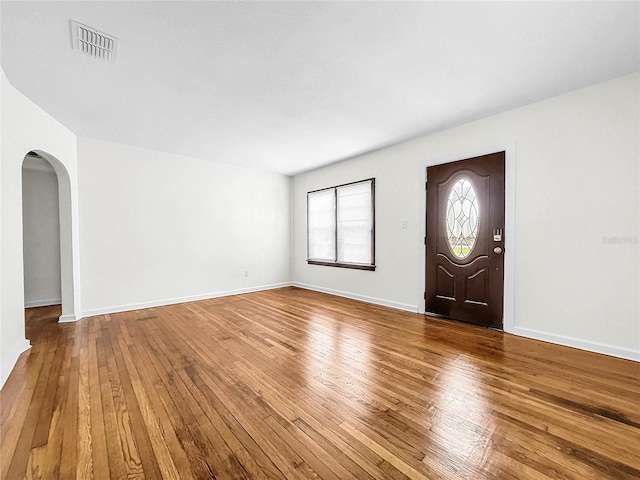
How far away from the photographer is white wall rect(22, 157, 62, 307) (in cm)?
489

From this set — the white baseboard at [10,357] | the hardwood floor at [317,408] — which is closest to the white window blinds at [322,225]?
the hardwood floor at [317,408]

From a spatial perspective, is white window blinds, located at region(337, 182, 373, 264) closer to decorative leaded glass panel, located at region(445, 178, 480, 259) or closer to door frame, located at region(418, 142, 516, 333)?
decorative leaded glass panel, located at region(445, 178, 480, 259)

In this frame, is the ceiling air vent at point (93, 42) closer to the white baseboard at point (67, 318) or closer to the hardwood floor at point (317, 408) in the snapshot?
the hardwood floor at point (317, 408)

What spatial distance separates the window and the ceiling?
5.68 feet

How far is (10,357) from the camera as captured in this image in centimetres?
255

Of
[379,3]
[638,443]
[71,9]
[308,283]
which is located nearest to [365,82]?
[379,3]

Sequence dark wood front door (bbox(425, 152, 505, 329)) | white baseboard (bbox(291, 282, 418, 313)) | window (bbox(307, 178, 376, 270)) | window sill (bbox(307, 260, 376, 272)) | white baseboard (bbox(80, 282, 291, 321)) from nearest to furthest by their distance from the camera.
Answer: dark wood front door (bbox(425, 152, 505, 329)), white baseboard (bbox(80, 282, 291, 321)), white baseboard (bbox(291, 282, 418, 313)), window sill (bbox(307, 260, 376, 272)), window (bbox(307, 178, 376, 270))

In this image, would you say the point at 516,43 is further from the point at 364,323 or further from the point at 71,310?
the point at 71,310

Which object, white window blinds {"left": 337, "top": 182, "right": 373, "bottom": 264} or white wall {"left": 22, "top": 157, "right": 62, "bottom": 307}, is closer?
white wall {"left": 22, "top": 157, "right": 62, "bottom": 307}

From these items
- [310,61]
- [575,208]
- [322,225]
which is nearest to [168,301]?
[322,225]

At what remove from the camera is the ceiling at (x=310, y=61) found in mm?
1862

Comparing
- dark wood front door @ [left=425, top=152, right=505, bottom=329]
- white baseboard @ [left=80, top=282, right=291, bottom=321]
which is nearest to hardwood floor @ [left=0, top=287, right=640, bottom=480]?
dark wood front door @ [left=425, top=152, right=505, bottom=329]

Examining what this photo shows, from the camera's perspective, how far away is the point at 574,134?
291 cm

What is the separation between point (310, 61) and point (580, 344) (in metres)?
3.81
